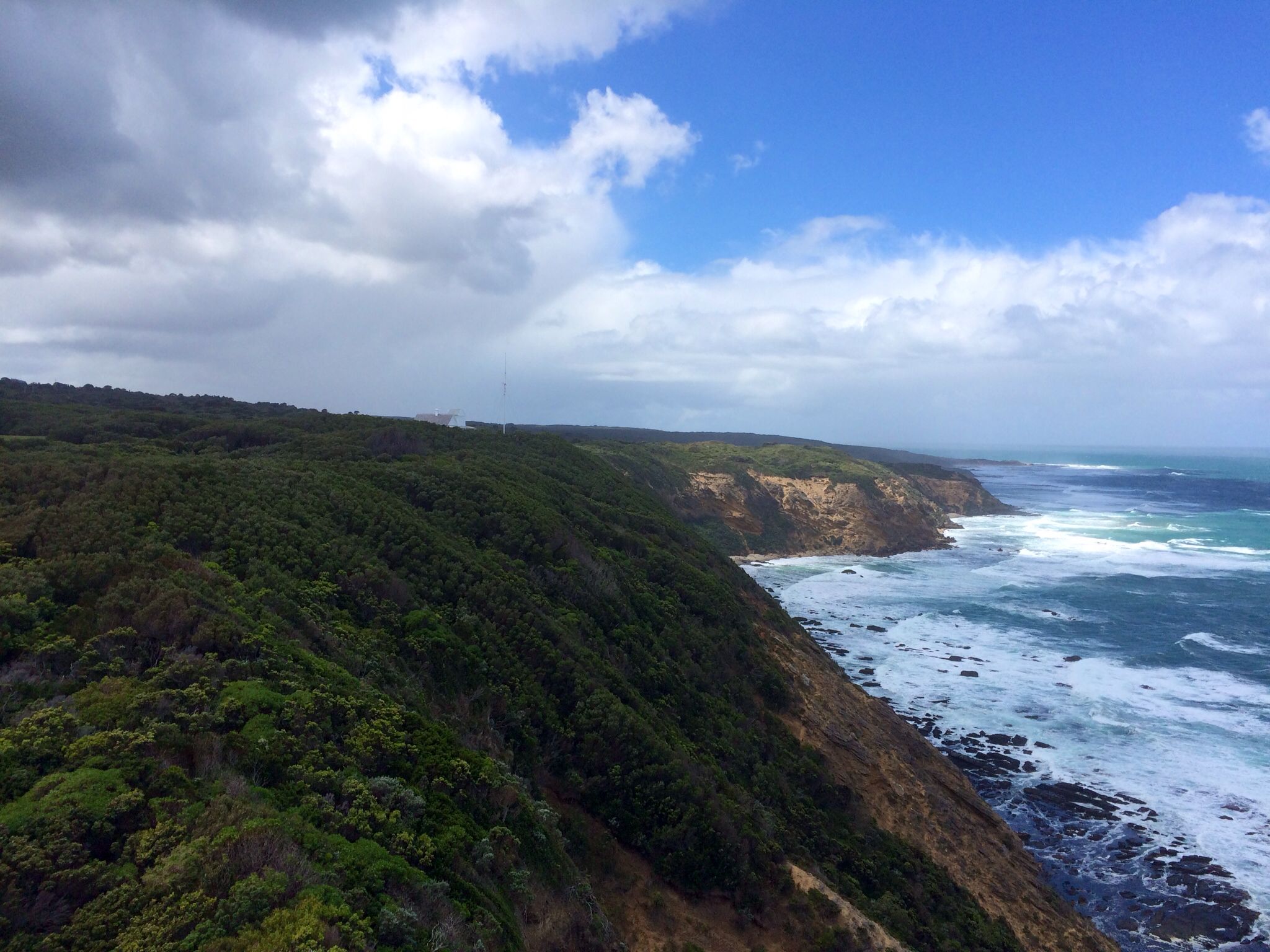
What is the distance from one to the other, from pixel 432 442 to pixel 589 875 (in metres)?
23.7

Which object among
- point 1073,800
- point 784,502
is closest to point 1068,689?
point 1073,800

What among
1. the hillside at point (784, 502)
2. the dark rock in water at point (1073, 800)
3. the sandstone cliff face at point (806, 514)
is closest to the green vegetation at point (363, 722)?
the dark rock in water at point (1073, 800)

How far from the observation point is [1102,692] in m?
28.9

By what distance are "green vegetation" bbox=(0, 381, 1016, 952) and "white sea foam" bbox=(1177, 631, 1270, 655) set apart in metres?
26.4

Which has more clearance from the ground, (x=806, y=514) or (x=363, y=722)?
(x=363, y=722)

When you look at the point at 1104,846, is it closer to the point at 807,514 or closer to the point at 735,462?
the point at 807,514

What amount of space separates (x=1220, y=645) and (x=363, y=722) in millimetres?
41576

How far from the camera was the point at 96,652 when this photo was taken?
28.9 ft

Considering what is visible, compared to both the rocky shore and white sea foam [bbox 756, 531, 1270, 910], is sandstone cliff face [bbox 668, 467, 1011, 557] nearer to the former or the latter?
white sea foam [bbox 756, 531, 1270, 910]

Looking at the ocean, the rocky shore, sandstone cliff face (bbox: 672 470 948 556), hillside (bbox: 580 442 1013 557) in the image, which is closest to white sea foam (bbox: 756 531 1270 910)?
the ocean

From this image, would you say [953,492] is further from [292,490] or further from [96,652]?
[96,652]

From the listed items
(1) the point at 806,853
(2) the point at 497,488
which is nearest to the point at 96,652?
(1) the point at 806,853

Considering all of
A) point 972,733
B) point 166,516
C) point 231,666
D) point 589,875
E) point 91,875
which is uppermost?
point 166,516

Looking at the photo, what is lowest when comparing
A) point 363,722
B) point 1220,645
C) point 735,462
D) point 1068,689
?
point 1068,689
